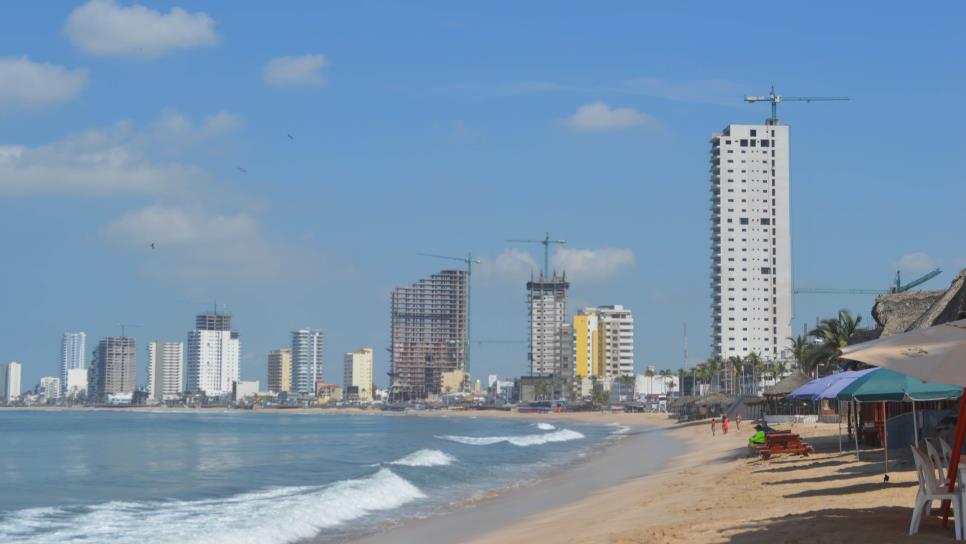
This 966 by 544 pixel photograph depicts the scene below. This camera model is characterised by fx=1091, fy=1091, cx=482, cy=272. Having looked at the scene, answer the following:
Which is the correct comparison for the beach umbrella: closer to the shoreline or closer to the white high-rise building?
the shoreline

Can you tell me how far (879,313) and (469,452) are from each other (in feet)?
87.2

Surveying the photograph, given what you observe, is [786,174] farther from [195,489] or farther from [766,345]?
[195,489]

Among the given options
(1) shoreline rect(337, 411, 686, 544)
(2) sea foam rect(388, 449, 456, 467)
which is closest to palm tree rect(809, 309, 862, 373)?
(1) shoreline rect(337, 411, 686, 544)

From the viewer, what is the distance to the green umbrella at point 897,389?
17.2 m

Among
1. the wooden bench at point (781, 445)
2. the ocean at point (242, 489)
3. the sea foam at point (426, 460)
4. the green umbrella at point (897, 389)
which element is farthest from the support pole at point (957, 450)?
the sea foam at point (426, 460)

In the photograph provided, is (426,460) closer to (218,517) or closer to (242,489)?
(242,489)

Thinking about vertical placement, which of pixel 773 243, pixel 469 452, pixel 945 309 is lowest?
pixel 469 452

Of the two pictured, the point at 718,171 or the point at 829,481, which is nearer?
the point at 829,481

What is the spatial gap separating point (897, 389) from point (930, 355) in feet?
24.0

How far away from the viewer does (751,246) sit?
15538 centimetres

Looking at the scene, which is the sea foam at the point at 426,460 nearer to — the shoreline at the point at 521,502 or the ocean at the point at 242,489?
the ocean at the point at 242,489

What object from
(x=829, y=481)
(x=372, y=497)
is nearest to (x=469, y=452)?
(x=372, y=497)

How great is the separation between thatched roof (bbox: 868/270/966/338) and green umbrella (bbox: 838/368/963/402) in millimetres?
5321

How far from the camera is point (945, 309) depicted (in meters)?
25.2
